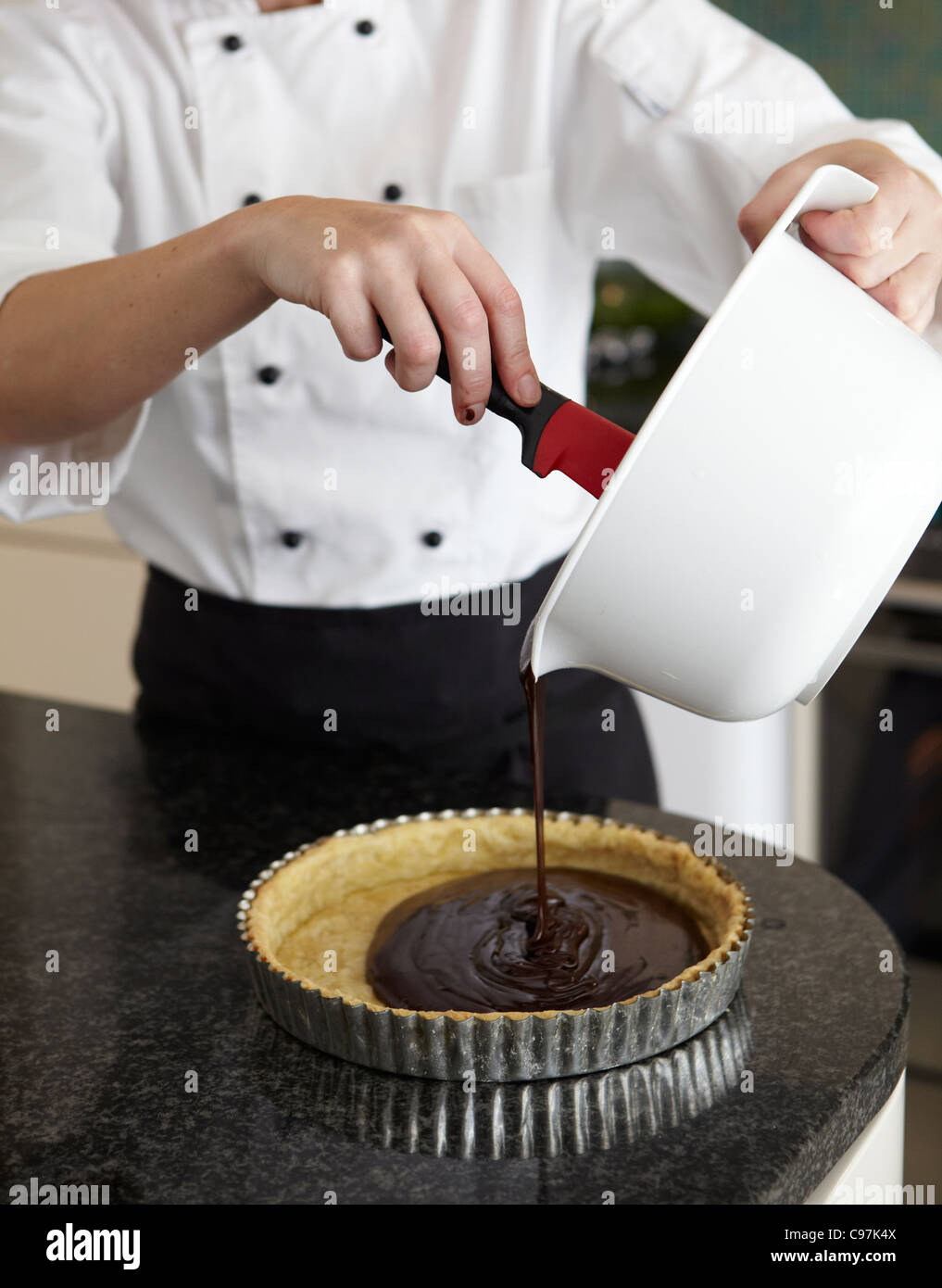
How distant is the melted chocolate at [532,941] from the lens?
68cm

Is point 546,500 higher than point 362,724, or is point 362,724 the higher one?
point 546,500

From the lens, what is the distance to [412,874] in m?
0.86

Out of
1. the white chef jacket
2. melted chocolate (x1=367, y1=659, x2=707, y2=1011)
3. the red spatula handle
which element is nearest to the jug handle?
the red spatula handle

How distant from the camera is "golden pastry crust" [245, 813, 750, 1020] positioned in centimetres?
74

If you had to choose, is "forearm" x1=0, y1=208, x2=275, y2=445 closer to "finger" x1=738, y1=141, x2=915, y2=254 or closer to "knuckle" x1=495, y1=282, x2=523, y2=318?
→ "knuckle" x1=495, y1=282, x2=523, y2=318

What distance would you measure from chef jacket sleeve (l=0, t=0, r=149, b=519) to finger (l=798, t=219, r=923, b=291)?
0.51 meters

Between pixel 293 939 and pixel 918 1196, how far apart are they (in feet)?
2.82

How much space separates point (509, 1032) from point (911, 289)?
454 millimetres

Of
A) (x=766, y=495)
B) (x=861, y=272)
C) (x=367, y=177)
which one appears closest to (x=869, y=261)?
(x=861, y=272)

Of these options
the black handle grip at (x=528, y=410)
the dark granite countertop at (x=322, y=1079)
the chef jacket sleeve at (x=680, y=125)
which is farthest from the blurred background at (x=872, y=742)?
the black handle grip at (x=528, y=410)

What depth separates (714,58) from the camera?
3.44 feet
